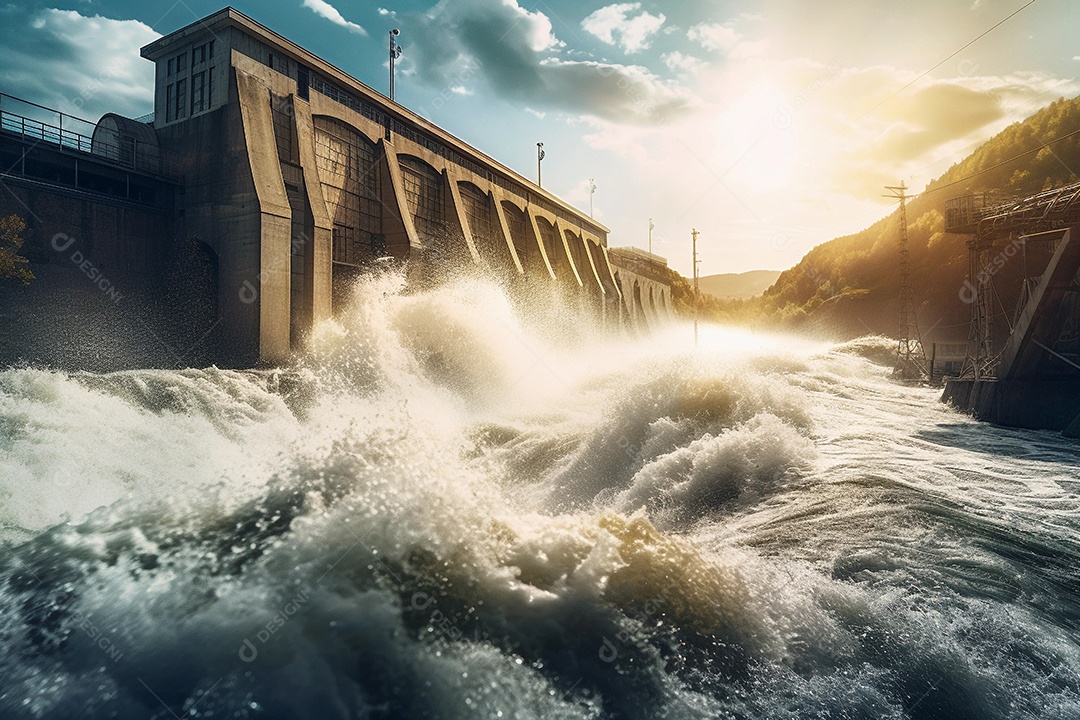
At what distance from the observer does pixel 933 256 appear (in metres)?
55.5

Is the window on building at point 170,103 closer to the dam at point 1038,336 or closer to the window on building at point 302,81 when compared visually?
the window on building at point 302,81

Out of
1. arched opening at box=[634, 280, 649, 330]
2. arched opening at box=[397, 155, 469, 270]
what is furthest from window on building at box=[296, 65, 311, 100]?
arched opening at box=[634, 280, 649, 330]

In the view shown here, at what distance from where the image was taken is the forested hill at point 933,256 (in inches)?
2002

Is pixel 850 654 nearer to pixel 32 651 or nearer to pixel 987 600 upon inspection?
pixel 987 600

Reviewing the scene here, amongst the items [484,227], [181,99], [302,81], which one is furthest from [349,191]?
[484,227]

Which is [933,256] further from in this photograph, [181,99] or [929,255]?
[181,99]

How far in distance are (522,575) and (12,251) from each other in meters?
17.9

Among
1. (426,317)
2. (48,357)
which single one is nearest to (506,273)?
(426,317)

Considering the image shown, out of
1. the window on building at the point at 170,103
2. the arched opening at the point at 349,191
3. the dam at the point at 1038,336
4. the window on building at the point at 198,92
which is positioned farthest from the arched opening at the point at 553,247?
the dam at the point at 1038,336

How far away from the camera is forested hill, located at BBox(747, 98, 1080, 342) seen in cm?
5084

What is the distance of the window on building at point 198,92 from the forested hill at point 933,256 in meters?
44.9

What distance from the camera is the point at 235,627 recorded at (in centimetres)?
346

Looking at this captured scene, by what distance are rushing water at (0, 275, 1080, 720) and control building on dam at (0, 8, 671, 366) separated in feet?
20.1

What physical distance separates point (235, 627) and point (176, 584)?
3.27 ft
